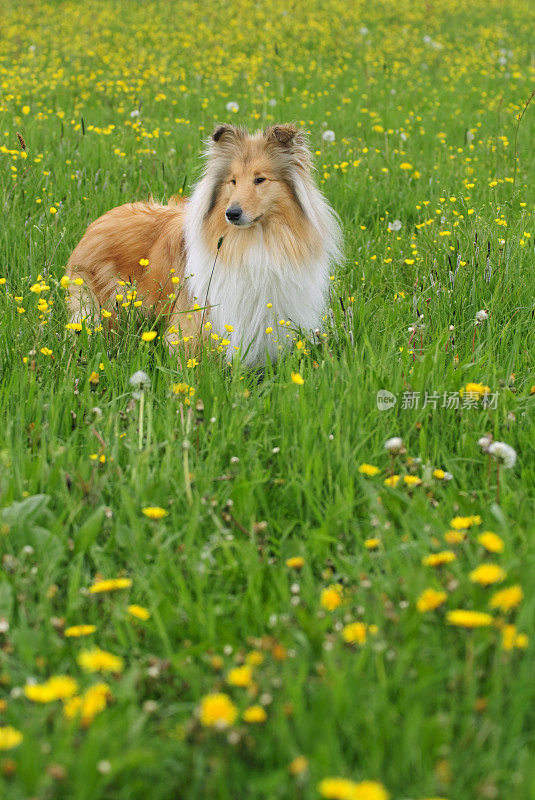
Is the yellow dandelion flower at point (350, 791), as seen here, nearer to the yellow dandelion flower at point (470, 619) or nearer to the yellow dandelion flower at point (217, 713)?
the yellow dandelion flower at point (217, 713)

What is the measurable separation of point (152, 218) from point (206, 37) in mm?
8685

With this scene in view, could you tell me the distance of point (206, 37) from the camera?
1203 centimetres

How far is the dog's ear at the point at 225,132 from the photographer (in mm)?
4168

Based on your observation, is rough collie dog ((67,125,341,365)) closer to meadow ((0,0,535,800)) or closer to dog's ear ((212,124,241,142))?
dog's ear ((212,124,241,142))

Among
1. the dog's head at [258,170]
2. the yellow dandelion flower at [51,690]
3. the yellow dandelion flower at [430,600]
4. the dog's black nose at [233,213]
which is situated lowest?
the yellow dandelion flower at [51,690]

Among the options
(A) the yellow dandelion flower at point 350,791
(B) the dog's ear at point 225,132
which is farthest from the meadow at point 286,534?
(B) the dog's ear at point 225,132

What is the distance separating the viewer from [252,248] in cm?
416

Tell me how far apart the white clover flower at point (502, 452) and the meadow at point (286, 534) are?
0.01 meters

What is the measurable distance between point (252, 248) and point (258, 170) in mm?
429

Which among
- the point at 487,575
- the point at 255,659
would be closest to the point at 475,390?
the point at 487,575

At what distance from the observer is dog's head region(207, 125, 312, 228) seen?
160 inches

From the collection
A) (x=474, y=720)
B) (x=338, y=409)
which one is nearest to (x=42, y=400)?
(x=338, y=409)

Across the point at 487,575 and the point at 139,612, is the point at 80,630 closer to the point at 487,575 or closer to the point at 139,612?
the point at 139,612

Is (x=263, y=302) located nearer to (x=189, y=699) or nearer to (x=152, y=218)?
(x=152, y=218)
